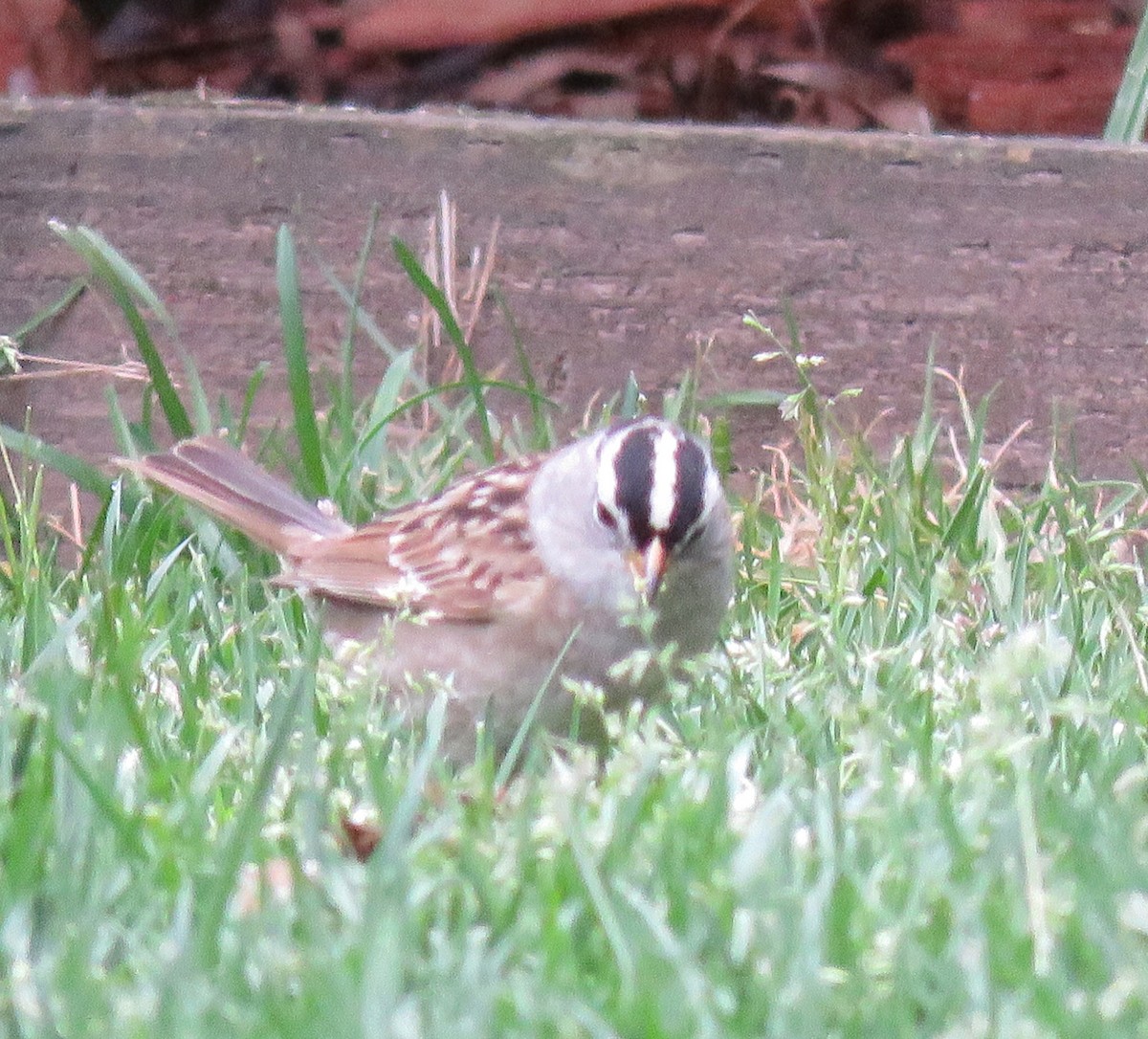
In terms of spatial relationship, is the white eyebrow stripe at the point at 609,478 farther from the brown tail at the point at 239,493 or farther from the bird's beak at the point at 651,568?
the brown tail at the point at 239,493

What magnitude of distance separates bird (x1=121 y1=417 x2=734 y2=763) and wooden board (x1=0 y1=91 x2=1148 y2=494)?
879mm

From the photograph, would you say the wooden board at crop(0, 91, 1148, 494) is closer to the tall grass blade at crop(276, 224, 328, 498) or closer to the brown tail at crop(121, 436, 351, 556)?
the tall grass blade at crop(276, 224, 328, 498)

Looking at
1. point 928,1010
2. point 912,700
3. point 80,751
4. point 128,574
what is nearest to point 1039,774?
point 912,700

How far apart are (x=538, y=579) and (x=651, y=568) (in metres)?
0.28

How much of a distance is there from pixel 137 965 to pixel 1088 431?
286 centimetres

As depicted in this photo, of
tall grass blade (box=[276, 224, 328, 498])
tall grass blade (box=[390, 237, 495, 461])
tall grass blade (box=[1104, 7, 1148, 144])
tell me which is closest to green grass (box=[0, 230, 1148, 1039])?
tall grass blade (box=[276, 224, 328, 498])

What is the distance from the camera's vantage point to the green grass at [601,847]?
1.97m

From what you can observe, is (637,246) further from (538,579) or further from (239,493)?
(538,579)

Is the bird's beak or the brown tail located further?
the brown tail

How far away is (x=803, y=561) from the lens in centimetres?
407

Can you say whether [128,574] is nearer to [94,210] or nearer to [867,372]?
[94,210]

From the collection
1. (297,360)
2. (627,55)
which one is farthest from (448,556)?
(627,55)

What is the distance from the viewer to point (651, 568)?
3.11 m

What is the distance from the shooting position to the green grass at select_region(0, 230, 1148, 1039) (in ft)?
6.45
